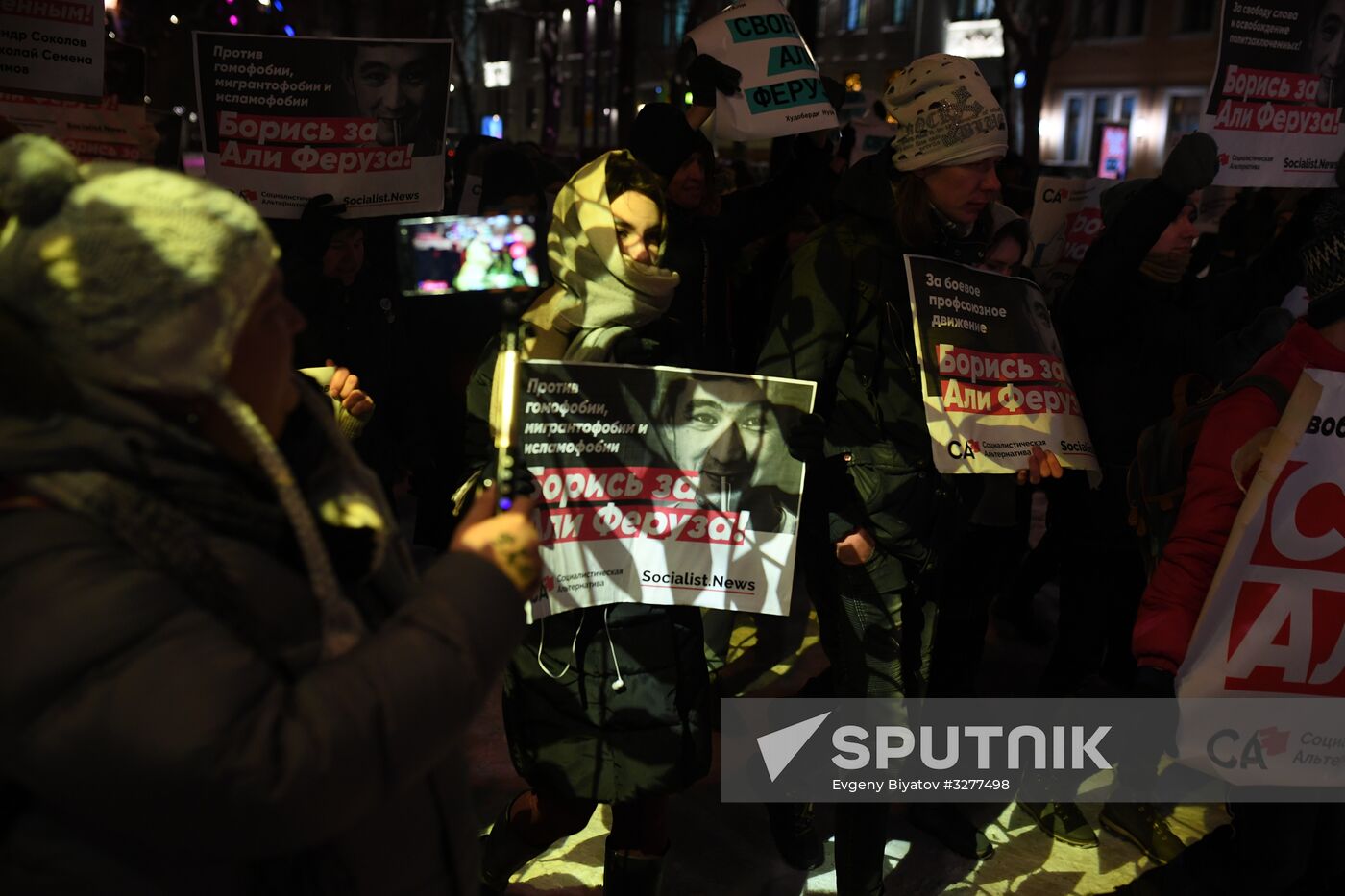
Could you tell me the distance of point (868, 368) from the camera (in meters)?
3.18

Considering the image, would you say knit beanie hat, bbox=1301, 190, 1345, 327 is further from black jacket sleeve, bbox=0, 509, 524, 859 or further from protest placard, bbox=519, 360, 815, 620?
black jacket sleeve, bbox=0, 509, 524, 859

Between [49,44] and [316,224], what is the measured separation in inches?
66.5

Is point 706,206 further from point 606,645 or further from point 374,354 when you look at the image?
point 606,645

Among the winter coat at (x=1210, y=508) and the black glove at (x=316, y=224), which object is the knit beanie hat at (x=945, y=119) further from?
the black glove at (x=316, y=224)

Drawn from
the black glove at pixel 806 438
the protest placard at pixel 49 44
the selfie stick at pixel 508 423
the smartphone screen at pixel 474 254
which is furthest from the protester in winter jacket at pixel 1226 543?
the protest placard at pixel 49 44

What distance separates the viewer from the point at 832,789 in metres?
3.44

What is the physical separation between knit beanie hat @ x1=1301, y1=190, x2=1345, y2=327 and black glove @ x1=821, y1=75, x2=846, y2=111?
2.56 metres

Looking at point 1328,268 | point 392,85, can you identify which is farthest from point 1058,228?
point 392,85

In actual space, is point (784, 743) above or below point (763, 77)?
below

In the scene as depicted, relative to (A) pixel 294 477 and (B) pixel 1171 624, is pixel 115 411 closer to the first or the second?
(A) pixel 294 477

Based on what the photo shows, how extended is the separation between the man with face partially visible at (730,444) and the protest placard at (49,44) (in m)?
3.57

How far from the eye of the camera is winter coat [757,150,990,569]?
10.3 ft

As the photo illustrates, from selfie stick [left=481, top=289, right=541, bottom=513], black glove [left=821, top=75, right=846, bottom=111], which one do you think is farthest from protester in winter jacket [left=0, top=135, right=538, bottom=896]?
black glove [left=821, top=75, right=846, bottom=111]

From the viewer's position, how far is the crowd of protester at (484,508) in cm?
129
